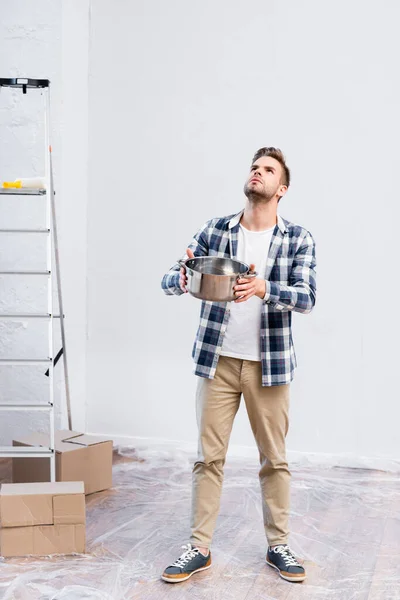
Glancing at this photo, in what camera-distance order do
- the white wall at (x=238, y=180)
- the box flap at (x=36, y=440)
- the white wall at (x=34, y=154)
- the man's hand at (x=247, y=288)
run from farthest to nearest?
the white wall at (x=34, y=154) → the white wall at (x=238, y=180) → the box flap at (x=36, y=440) → the man's hand at (x=247, y=288)

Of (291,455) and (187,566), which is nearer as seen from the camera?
(187,566)

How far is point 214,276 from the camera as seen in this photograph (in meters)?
2.31

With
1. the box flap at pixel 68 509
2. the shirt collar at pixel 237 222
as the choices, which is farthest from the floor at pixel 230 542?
the shirt collar at pixel 237 222

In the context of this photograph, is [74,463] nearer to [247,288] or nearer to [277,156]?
[247,288]

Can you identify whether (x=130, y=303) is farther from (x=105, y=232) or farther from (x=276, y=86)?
(x=276, y=86)

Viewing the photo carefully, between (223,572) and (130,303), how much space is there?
79.4 inches

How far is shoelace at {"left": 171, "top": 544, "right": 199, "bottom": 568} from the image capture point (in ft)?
8.54

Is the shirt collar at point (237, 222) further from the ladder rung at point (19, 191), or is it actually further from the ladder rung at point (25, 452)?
the ladder rung at point (25, 452)

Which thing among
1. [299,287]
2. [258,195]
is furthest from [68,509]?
[258,195]

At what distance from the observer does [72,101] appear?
423 cm

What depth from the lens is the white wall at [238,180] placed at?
13.2 ft

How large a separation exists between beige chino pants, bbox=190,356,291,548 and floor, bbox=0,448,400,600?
217 millimetres

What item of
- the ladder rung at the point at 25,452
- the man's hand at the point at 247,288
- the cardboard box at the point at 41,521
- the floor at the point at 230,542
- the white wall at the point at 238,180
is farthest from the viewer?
the white wall at the point at 238,180

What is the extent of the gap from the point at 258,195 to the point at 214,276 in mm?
382
